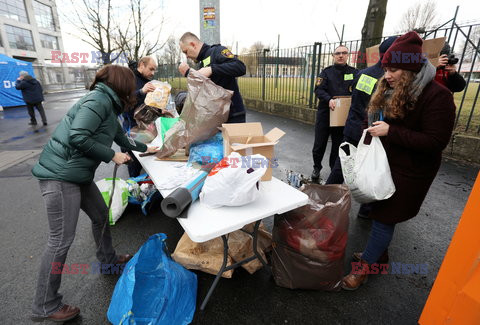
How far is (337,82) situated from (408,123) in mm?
2077

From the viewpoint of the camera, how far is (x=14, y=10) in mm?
27266

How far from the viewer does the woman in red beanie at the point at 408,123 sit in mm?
1363

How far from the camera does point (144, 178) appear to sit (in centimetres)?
302

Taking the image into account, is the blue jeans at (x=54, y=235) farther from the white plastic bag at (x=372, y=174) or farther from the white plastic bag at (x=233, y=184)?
the white plastic bag at (x=372, y=174)

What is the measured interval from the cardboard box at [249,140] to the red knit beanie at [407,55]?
77cm

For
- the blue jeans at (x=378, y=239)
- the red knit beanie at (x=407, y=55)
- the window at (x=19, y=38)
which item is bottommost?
the blue jeans at (x=378, y=239)

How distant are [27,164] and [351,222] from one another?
5665mm

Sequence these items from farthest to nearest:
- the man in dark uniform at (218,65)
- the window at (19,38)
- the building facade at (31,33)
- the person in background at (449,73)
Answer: the window at (19,38)
the building facade at (31,33)
the person in background at (449,73)
the man in dark uniform at (218,65)

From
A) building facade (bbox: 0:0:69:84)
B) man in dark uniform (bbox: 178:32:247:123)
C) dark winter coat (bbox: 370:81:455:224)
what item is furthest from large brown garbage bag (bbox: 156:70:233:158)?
building facade (bbox: 0:0:69:84)

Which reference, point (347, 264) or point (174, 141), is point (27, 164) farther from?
point (347, 264)

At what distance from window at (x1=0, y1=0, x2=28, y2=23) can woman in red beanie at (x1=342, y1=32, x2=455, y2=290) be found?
38.1 m

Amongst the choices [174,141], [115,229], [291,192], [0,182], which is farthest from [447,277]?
[0,182]

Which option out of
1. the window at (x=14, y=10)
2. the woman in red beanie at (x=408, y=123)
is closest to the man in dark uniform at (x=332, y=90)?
the woman in red beanie at (x=408, y=123)

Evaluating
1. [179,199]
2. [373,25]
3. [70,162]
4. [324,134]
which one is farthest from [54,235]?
[373,25]
